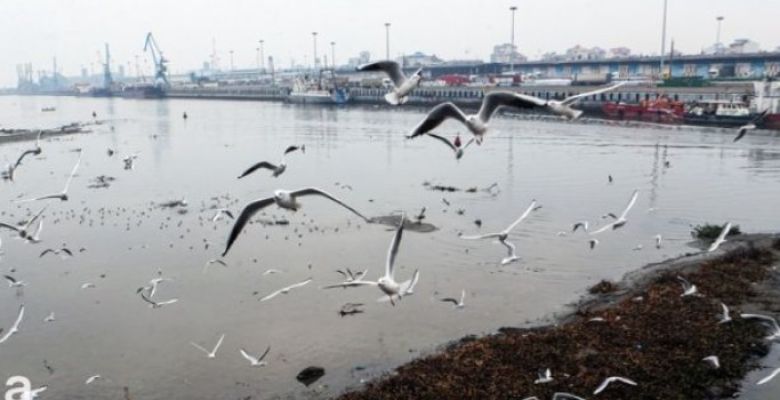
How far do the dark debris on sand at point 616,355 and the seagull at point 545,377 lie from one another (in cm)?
11

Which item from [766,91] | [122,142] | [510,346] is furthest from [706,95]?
[510,346]

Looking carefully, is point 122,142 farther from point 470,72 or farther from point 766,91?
point 470,72

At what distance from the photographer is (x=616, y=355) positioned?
40.2 ft

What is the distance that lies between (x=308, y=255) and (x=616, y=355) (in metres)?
11.5

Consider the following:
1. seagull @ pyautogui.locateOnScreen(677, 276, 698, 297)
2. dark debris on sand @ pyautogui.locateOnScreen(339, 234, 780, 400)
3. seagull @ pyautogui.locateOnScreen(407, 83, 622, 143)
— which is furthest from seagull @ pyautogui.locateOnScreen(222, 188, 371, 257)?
seagull @ pyautogui.locateOnScreen(677, 276, 698, 297)

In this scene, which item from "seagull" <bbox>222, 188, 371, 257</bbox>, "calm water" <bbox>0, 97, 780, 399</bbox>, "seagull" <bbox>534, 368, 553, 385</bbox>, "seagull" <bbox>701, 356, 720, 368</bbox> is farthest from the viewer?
"calm water" <bbox>0, 97, 780, 399</bbox>

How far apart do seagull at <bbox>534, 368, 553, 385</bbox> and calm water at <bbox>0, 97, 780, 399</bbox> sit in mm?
3039

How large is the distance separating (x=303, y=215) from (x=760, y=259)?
16.9 meters

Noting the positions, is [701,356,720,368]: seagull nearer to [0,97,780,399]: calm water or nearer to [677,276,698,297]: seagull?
[0,97,780,399]: calm water

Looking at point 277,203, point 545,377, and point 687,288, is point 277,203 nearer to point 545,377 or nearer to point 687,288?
point 545,377

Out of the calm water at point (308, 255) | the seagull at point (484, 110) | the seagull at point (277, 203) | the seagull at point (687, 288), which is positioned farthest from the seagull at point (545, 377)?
the seagull at point (687, 288)

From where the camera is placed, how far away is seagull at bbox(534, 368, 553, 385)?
36.1ft

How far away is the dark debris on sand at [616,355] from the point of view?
11.1 meters

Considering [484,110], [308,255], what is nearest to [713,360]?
[484,110]
